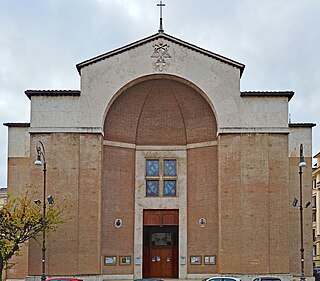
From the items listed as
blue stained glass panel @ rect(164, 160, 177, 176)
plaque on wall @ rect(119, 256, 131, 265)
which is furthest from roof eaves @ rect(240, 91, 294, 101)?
plaque on wall @ rect(119, 256, 131, 265)

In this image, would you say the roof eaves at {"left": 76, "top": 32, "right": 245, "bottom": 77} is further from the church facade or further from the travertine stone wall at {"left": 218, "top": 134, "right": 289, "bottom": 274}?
the travertine stone wall at {"left": 218, "top": 134, "right": 289, "bottom": 274}

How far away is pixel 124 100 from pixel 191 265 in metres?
10.3

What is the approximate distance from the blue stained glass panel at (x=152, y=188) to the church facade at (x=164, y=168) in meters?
0.07

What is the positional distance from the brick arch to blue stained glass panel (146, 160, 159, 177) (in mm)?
1162

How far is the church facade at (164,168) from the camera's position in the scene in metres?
32.0

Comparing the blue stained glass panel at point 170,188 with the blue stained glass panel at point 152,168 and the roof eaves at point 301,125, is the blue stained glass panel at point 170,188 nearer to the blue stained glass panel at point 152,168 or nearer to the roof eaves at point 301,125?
the blue stained glass panel at point 152,168

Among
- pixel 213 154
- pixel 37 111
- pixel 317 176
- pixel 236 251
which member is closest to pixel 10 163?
pixel 37 111

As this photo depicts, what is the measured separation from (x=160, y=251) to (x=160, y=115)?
26.8ft

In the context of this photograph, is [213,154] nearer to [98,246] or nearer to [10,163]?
[98,246]

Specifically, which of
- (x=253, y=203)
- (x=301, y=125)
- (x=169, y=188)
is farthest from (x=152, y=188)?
(x=301, y=125)

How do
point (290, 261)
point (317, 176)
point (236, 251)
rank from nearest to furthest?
point (236, 251)
point (290, 261)
point (317, 176)

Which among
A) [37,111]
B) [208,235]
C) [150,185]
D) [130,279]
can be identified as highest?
[37,111]

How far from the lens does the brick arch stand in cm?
3447

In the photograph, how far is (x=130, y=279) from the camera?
33.9 m
